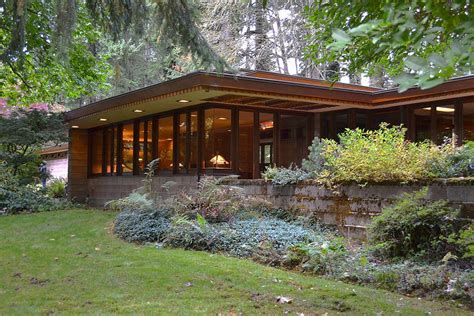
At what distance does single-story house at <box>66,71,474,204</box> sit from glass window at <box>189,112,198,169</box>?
28 mm

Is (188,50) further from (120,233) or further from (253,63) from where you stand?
(253,63)

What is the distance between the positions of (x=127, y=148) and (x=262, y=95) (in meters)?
6.46

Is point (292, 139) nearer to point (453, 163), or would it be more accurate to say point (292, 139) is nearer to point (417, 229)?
point (453, 163)

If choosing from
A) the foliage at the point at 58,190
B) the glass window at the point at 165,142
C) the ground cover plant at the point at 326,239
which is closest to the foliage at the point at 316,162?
the ground cover plant at the point at 326,239

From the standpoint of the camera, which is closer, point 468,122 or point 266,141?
point 468,122

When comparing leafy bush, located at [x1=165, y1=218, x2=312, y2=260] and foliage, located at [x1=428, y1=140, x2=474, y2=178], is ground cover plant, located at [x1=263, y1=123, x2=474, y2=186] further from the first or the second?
leafy bush, located at [x1=165, y1=218, x2=312, y2=260]

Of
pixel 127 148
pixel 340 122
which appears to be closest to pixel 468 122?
pixel 340 122

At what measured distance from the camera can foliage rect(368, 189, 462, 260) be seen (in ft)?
21.9

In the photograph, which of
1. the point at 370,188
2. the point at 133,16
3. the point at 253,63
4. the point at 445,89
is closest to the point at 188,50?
the point at 133,16

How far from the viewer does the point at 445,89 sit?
12117mm

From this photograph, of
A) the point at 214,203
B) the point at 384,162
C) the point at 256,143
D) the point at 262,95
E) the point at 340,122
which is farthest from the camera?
the point at 340,122

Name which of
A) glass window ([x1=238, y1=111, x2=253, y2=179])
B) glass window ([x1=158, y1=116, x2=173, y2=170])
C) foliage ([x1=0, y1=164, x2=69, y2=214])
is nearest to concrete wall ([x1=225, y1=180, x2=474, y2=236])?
glass window ([x1=238, y1=111, x2=253, y2=179])

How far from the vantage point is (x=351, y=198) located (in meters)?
8.70

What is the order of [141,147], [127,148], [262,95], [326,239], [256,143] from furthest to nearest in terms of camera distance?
[127,148] → [141,147] → [256,143] → [262,95] → [326,239]
